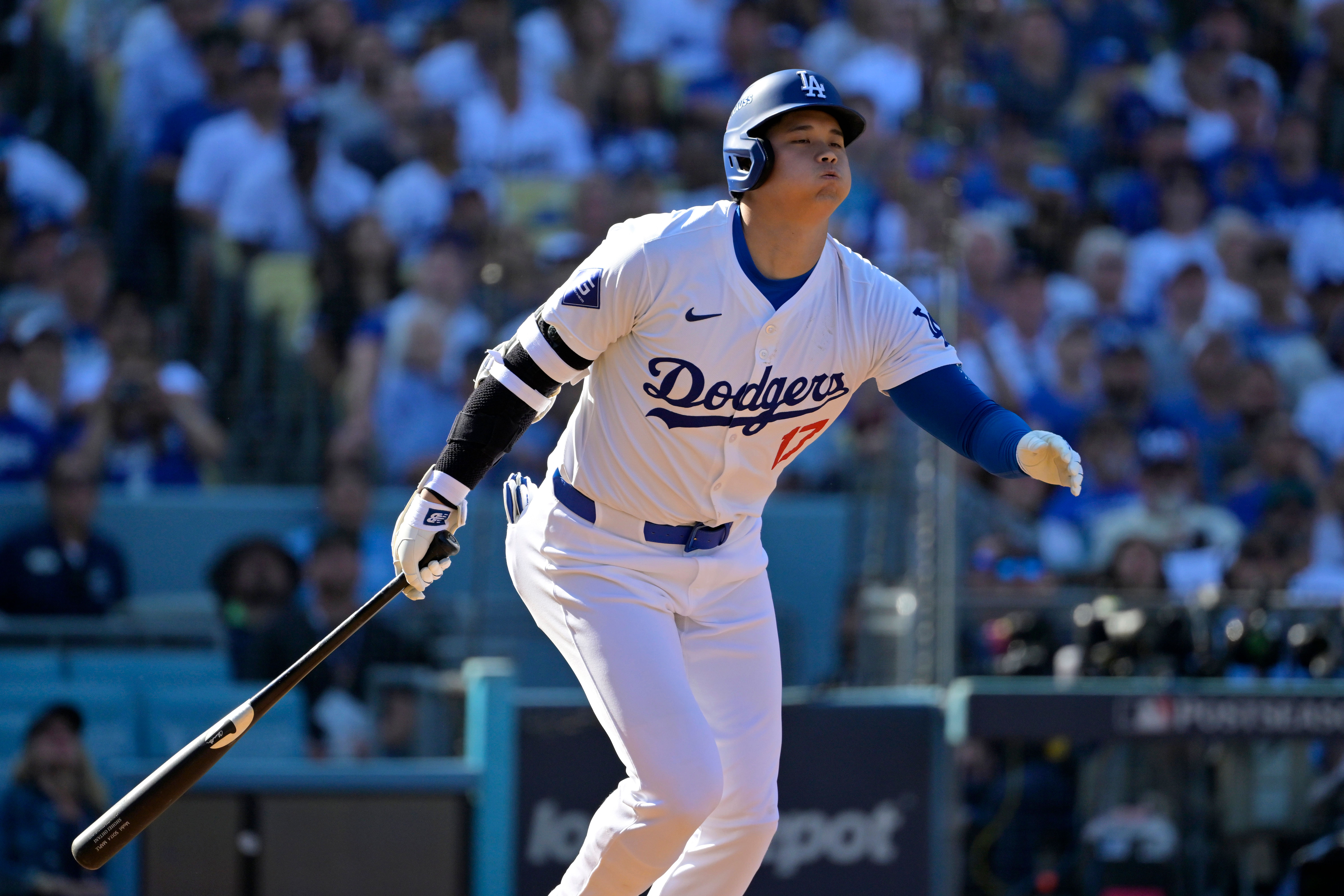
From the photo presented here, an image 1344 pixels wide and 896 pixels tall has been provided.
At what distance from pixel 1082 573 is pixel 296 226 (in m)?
3.94

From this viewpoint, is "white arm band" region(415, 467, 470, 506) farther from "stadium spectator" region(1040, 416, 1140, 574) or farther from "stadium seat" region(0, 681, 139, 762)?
"stadium spectator" region(1040, 416, 1140, 574)

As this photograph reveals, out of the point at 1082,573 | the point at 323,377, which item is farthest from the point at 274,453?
the point at 1082,573

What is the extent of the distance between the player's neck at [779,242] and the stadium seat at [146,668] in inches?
126

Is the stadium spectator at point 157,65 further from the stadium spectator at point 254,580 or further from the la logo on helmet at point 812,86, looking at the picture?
the la logo on helmet at point 812,86

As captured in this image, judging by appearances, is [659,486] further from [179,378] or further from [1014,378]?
→ [1014,378]

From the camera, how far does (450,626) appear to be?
20.0 feet

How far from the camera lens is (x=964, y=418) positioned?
349cm

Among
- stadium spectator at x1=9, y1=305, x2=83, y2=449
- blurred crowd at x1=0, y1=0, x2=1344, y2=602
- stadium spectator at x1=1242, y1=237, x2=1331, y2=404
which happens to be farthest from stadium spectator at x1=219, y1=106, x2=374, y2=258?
stadium spectator at x1=1242, y1=237, x2=1331, y2=404

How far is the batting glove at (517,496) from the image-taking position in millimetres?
3686

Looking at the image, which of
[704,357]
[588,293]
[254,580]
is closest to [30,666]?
[254,580]

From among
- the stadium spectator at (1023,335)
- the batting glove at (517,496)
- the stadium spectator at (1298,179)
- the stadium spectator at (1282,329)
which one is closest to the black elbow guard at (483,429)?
the batting glove at (517,496)

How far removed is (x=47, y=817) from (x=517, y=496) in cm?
251

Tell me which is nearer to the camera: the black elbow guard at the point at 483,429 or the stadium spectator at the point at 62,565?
the black elbow guard at the point at 483,429

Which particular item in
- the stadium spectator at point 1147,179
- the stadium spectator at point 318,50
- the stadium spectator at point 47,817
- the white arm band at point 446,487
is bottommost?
the stadium spectator at point 47,817
